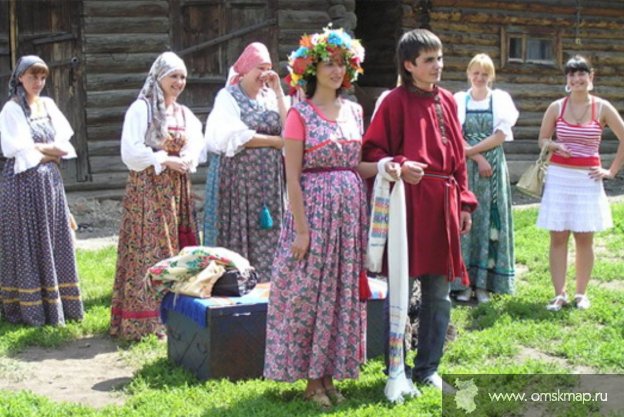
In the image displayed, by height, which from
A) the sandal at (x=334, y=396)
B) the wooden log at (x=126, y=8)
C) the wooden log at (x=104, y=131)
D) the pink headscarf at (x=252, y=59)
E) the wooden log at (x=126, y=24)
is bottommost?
the sandal at (x=334, y=396)

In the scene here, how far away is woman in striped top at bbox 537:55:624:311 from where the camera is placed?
6734 mm

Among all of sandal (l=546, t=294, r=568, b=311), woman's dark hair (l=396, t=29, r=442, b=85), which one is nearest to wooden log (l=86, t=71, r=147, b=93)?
sandal (l=546, t=294, r=568, b=311)

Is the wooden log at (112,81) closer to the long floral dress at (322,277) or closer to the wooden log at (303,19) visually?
the wooden log at (303,19)

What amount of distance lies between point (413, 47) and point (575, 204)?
271 cm

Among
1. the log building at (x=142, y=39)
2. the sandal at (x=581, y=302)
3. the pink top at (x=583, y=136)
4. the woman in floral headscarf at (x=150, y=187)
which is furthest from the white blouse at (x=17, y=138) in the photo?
the log building at (x=142, y=39)

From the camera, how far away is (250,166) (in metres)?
6.47

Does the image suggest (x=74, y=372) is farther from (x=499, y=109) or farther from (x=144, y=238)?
(x=499, y=109)

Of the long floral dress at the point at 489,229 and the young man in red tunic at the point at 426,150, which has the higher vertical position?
the young man in red tunic at the point at 426,150

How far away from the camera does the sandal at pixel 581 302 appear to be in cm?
672

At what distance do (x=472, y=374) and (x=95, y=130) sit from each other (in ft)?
25.3

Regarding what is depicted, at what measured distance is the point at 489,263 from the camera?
7305mm

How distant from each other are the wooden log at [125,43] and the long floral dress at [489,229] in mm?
5526

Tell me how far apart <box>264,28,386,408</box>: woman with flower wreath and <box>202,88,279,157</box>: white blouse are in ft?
5.68

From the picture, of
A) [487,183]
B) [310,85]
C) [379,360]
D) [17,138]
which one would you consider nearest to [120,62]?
[17,138]
